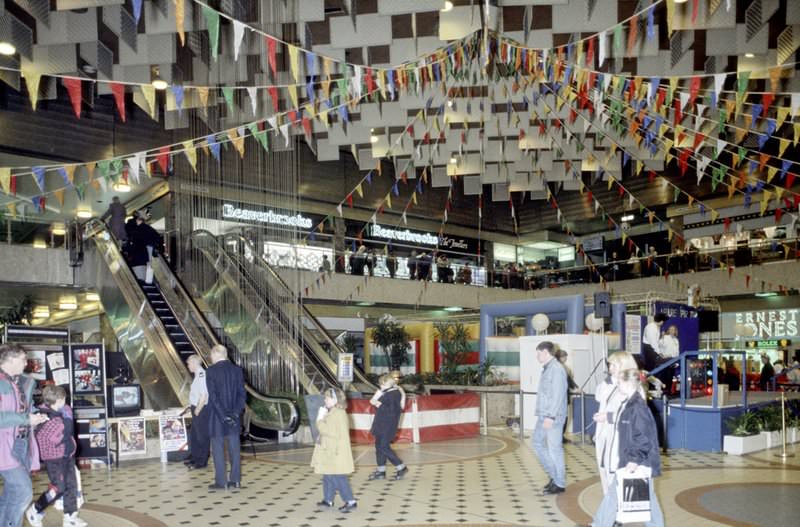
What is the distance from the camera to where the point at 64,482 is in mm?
5613

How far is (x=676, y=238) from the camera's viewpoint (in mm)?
22547

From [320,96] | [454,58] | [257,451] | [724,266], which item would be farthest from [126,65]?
[724,266]

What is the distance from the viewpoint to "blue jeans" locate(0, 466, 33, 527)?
15.3 feet

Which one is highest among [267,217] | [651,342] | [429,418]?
[267,217]

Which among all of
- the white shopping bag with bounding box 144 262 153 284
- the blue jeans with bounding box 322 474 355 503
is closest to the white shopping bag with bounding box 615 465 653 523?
the blue jeans with bounding box 322 474 355 503

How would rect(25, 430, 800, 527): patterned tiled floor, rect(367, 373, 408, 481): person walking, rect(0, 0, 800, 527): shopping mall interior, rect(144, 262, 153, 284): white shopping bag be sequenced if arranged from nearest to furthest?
rect(25, 430, 800, 527): patterned tiled floor < rect(0, 0, 800, 527): shopping mall interior < rect(367, 373, 408, 481): person walking < rect(144, 262, 153, 284): white shopping bag

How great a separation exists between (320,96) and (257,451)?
6.48 m

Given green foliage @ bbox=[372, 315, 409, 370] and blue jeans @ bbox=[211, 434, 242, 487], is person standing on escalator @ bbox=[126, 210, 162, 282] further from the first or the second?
blue jeans @ bbox=[211, 434, 242, 487]

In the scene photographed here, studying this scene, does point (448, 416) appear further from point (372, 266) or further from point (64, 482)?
point (372, 266)

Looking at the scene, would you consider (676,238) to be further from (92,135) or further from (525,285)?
(92,135)

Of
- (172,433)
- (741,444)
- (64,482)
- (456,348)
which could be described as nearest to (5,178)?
(172,433)

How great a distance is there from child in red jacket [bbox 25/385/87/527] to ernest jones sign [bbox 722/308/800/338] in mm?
19378

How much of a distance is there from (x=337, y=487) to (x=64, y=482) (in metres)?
2.18

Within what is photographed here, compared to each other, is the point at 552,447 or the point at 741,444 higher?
the point at 552,447
